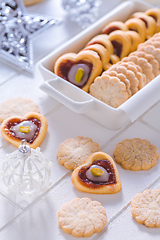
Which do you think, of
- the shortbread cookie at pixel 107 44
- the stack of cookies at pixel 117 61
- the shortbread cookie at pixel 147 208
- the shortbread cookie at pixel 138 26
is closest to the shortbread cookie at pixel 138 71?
the stack of cookies at pixel 117 61

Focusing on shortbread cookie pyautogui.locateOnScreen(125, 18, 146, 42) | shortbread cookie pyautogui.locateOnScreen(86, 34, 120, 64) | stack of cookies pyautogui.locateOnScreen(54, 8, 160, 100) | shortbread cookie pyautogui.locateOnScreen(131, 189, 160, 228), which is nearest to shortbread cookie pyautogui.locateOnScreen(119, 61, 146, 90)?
stack of cookies pyautogui.locateOnScreen(54, 8, 160, 100)

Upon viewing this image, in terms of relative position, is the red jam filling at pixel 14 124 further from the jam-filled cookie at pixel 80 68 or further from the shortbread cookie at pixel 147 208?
the shortbread cookie at pixel 147 208

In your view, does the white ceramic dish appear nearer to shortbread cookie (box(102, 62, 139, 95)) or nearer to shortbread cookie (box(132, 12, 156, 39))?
shortbread cookie (box(102, 62, 139, 95))

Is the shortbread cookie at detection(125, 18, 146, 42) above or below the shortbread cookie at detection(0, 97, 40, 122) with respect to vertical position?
above

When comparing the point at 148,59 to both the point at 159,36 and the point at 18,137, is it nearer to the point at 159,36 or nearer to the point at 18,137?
the point at 159,36

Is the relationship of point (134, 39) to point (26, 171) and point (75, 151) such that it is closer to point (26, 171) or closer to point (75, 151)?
point (75, 151)

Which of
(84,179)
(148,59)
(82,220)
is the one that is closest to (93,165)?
(84,179)

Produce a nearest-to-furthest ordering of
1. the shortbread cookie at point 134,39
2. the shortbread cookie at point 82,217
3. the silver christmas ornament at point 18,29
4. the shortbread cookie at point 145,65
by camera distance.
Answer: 1. the shortbread cookie at point 82,217
2. the shortbread cookie at point 145,65
3. the shortbread cookie at point 134,39
4. the silver christmas ornament at point 18,29
